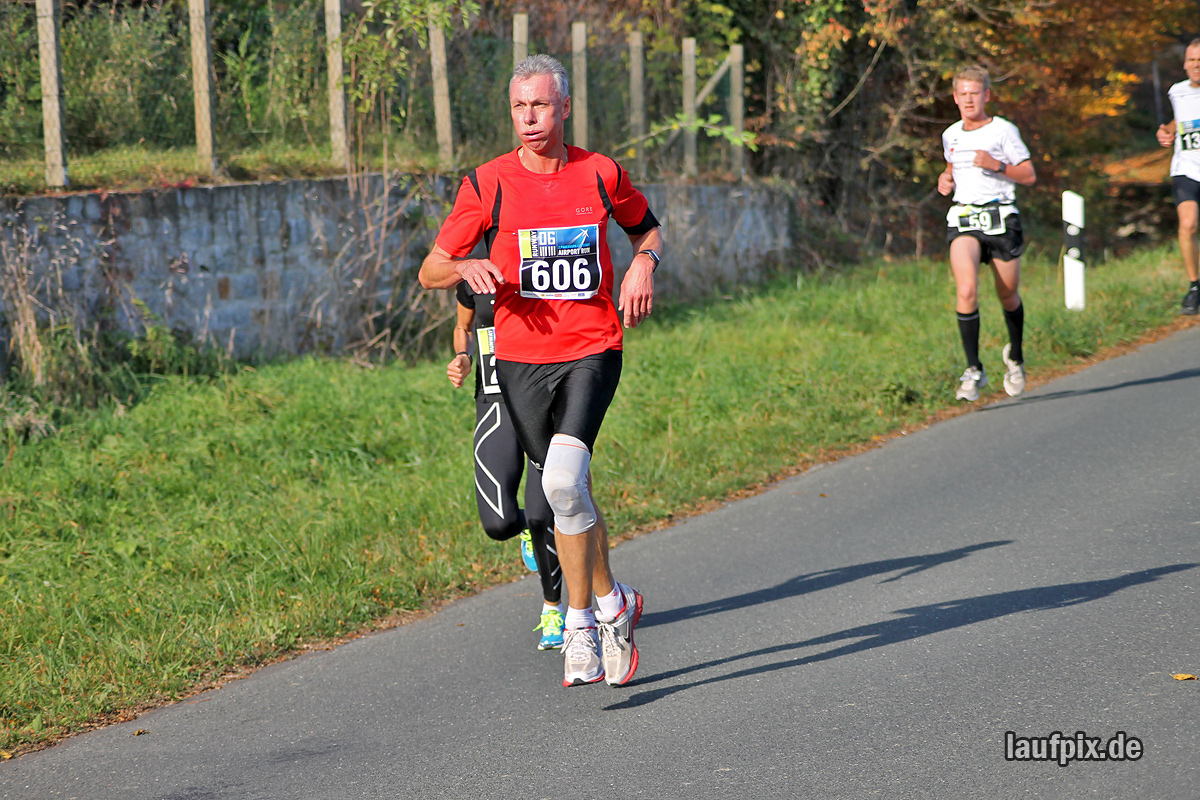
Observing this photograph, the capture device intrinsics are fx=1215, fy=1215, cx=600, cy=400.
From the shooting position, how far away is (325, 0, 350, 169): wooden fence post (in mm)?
10547

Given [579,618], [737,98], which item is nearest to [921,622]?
[579,618]

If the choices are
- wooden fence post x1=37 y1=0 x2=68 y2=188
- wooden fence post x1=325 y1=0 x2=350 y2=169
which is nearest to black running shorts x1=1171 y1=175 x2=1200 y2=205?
wooden fence post x1=325 y1=0 x2=350 y2=169

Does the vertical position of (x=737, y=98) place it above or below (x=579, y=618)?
above

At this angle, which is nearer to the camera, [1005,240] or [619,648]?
[619,648]

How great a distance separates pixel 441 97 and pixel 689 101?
13.1 feet

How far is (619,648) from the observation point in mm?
4277

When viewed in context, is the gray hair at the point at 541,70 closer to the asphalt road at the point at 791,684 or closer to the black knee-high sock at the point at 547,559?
the black knee-high sock at the point at 547,559

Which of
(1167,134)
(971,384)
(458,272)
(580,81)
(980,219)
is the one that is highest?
(580,81)

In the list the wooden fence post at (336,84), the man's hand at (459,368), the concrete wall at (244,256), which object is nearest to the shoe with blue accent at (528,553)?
the man's hand at (459,368)

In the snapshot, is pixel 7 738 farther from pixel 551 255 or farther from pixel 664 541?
pixel 664 541

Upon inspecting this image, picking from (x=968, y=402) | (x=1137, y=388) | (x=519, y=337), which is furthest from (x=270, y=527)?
(x=1137, y=388)

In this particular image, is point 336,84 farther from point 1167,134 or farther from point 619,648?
point 619,648

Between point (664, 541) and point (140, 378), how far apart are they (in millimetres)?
4462

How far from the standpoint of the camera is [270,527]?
20.9 ft
